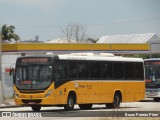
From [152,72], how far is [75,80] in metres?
11.8

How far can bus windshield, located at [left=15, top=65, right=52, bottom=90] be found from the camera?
1099 inches

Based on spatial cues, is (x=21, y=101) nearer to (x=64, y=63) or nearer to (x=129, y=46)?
(x=64, y=63)

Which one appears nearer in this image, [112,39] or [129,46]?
[129,46]

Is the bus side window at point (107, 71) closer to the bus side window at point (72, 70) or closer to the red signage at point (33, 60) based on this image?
the bus side window at point (72, 70)

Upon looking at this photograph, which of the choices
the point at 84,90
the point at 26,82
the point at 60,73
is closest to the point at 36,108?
the point at 26,82

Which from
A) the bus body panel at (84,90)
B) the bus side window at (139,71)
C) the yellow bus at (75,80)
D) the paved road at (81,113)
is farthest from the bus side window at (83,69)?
the bus side window at (139,71)

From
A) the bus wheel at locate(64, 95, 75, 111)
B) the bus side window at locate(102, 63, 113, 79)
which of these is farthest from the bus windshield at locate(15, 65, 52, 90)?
the bus side window at locate(102, 63, 113, 79)

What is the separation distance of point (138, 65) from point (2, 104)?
9.59 m

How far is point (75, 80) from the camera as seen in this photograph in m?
29.4

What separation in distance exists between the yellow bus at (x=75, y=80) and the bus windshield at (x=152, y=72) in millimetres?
5450

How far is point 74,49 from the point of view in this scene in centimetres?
6294

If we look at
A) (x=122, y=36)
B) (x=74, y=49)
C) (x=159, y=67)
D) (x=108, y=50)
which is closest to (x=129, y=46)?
(x=108, y=50)

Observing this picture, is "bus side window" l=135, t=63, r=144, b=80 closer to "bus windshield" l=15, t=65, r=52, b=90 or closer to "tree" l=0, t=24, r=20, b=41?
"bus windshield" l=15, t=65, r=52, b=90

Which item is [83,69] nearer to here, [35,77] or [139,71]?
[35,77]
